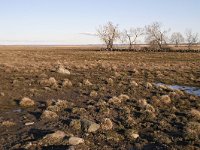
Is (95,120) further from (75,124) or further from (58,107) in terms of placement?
(58,107)

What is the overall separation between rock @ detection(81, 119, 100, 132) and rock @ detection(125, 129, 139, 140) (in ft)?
3.66

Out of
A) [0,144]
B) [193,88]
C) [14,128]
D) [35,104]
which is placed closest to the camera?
[0,144]

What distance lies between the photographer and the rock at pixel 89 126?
38.9 ft

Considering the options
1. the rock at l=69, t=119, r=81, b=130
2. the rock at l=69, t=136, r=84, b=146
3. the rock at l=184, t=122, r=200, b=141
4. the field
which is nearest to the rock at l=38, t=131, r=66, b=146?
Result: the field

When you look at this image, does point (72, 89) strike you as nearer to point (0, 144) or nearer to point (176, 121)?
point (176, 121)

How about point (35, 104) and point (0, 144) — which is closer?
point (0, 144)

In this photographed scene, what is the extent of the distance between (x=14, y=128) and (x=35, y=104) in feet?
13.8

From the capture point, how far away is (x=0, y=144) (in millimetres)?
10469

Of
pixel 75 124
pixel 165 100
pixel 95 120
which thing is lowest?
pixel 165 100

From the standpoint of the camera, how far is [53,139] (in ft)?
35.0

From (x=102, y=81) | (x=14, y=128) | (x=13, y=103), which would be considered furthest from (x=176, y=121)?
(x=102, y=81)

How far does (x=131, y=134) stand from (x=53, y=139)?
2.72 metres

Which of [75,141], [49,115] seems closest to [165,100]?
[49,115]

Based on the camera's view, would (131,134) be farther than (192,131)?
No
